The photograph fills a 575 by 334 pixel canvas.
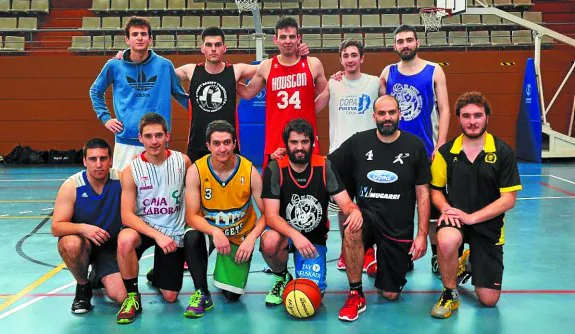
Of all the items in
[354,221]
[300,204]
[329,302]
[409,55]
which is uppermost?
[409,55]

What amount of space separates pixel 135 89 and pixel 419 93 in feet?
7.57

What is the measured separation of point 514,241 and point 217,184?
3208 mm

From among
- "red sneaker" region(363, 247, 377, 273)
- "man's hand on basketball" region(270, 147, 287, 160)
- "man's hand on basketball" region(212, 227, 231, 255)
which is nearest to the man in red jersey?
"man's hand on basketball" region(270, 147, 287, 160)

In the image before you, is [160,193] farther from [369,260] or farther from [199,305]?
[369,260]

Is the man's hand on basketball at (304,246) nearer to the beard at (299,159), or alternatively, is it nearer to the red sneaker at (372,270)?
the beard at (299,159)

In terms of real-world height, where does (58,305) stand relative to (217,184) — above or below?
below

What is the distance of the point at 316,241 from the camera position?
4000 mm

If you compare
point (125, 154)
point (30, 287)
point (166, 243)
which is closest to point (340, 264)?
point (166, 243)

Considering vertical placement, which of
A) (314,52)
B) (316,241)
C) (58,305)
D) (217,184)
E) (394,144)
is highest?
(314,52)

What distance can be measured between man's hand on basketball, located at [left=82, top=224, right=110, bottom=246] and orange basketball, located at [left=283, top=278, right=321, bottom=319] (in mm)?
1292

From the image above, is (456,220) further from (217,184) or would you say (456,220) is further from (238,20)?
(238,20)

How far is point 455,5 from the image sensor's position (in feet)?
36.0

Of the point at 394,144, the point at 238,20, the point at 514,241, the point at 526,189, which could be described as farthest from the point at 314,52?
the point at 394,144

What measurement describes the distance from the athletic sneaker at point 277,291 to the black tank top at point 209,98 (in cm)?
134
